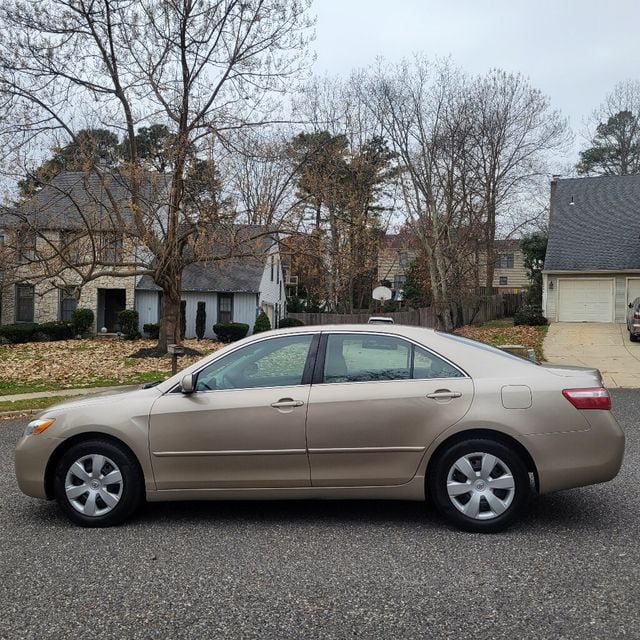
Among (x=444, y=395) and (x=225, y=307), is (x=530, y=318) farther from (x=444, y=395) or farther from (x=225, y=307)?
(x=444, y=395)

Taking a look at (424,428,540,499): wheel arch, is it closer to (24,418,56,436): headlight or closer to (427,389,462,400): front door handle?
(427,389,462,400): front door handle

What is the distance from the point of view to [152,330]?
1185 inches

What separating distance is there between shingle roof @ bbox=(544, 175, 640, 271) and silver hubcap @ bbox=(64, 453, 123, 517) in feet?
95.7

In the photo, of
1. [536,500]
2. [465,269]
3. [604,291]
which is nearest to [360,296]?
[465,269]

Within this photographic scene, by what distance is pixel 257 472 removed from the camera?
15.6 ft

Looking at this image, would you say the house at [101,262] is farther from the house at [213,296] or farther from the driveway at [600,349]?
the driveway at [600,349]

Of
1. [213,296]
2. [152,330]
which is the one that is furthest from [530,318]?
[152,330]

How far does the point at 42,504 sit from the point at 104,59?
16454mm

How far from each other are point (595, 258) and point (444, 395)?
29053 mm

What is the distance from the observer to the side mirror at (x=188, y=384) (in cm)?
486

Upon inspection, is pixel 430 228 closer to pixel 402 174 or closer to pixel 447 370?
pixel 402 174

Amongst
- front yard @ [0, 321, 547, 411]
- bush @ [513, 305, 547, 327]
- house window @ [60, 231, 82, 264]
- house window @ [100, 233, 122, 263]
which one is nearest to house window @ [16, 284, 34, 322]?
front yard @ [0, 321, 547, 411]

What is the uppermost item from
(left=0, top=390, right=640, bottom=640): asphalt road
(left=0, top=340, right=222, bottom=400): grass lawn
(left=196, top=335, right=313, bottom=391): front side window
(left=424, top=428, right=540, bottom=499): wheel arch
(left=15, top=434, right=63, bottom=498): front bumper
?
(left=196, top=335, right=313, bottom=391): front side window

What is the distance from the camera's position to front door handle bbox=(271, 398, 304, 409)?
4.75 metres
